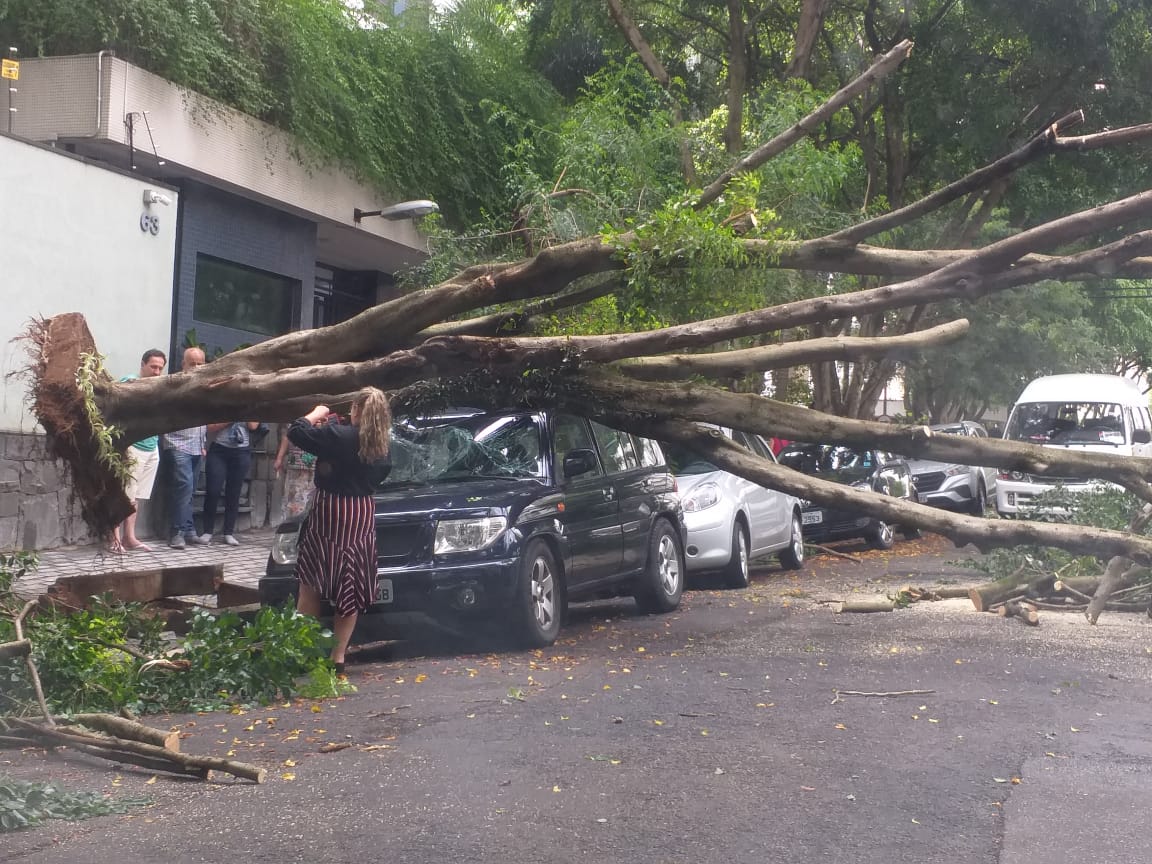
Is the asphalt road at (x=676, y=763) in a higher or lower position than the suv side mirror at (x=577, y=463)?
lower

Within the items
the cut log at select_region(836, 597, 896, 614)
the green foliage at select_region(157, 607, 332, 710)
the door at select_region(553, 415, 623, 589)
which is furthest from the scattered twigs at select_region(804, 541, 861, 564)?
the green foliage at select_region(157, 607, 332, 710)


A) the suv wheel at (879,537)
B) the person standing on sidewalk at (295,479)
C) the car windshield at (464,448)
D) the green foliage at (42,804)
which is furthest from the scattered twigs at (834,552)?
the green foliage at (42,804)

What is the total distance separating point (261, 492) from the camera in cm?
1738

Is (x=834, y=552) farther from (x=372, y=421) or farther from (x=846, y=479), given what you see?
(x=372, y=421)

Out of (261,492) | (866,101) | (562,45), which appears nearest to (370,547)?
(261,492)

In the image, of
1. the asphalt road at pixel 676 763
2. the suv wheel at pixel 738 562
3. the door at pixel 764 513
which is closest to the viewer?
the asphalt road at pixel 676 763

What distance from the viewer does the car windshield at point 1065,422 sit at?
832 inches

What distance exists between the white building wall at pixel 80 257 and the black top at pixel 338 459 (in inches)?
209

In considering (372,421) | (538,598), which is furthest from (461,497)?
(372,421)

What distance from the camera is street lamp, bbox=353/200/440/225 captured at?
16.9 metres

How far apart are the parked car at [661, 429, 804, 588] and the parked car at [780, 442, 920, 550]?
8.21ft

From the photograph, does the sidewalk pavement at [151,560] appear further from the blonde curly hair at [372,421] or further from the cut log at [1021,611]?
the cut log at [1021,611]

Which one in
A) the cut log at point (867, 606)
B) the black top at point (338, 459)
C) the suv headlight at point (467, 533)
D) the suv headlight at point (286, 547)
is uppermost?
the black top at point (338, 459)

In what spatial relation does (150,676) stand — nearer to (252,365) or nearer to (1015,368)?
(252,365)
